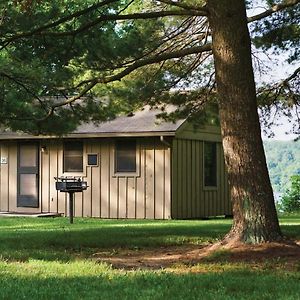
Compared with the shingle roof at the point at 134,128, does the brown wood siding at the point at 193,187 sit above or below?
below

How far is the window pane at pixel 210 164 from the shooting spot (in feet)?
69.8

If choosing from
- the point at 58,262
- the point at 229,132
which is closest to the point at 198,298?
the point at 58,262

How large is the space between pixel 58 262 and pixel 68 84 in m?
3.75

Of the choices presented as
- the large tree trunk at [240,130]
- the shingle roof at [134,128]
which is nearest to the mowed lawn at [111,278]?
the large tree trunk at [240,130]

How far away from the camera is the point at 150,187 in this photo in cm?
1936

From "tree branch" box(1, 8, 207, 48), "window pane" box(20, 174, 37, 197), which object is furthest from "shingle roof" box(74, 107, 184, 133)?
"tree branch" box(1, 8, 207, 48)

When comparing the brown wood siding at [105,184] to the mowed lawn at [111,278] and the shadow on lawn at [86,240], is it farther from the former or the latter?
the mowed lawn at [111,278]

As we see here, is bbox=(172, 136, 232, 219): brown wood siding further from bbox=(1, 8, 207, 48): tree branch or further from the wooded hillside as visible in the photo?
the wooded hillside

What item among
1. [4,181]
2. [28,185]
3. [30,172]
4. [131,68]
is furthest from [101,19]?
[4,181]

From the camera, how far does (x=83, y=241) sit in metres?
11.1

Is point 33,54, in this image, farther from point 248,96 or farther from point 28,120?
point 248,96

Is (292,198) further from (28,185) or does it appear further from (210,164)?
(28,185)

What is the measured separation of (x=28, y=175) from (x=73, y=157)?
1653 mm

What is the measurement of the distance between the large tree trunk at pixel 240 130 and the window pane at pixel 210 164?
11519mm
